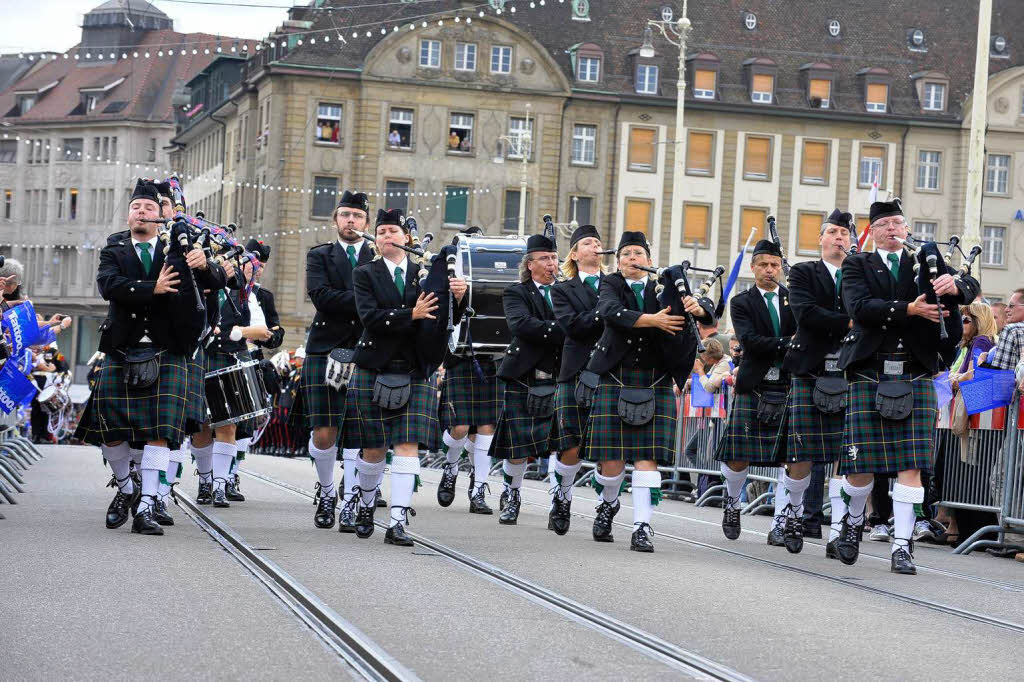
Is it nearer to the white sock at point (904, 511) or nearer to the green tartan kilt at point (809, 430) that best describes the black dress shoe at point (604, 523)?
the green tartan kilt at point (809, 430)

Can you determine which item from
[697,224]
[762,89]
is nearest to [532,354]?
[697,224]

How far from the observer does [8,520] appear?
1134 centimetres

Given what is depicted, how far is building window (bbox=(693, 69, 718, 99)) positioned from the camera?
62.9 metres

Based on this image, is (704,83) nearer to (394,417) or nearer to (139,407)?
(394,417)

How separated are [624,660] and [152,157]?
264ft

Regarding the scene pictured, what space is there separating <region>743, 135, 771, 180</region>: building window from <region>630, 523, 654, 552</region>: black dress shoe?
53.0 m

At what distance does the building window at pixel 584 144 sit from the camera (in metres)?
62.2

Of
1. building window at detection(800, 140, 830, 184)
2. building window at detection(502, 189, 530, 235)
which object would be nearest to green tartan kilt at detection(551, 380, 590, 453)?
building window at detection(502, 189, 530, 235)

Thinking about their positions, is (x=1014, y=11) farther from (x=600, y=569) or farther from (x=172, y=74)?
(x=600, y=569)

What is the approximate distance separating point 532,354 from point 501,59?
1919 inches

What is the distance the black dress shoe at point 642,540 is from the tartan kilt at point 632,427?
518 mm

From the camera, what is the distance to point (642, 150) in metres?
62.8

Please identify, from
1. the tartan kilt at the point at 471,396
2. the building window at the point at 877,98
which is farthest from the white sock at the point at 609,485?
the building window at the point at 877,98

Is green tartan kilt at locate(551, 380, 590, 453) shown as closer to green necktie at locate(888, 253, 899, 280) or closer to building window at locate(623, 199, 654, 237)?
green necktie at locate(888, 253, 899, 280)
